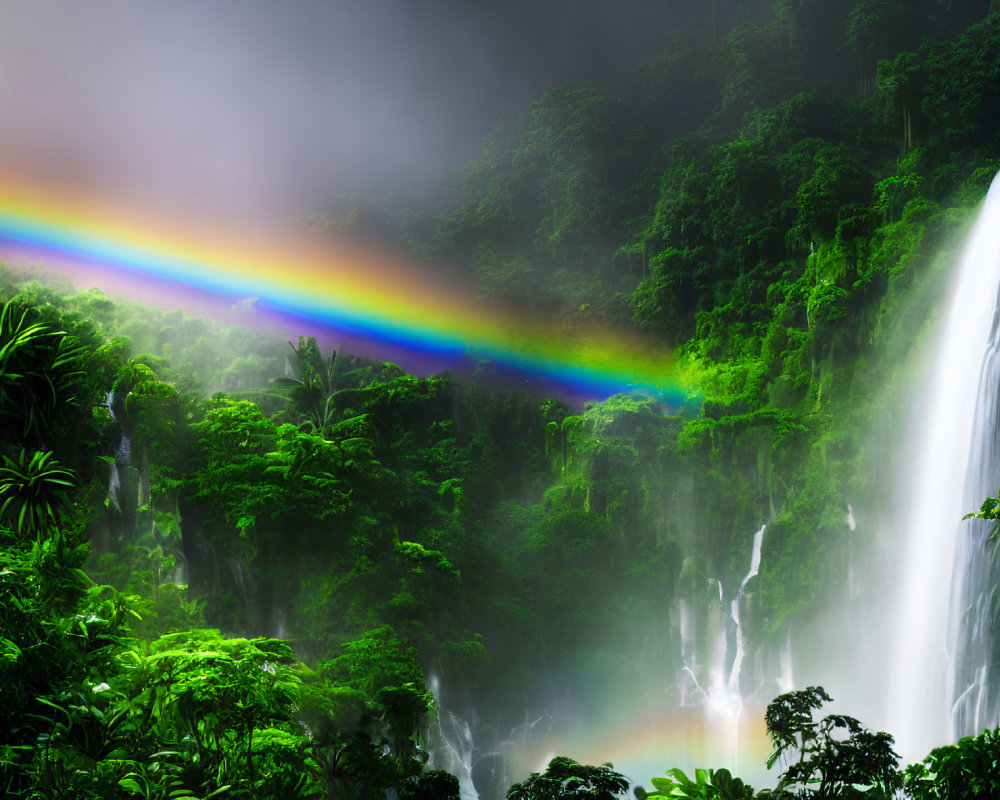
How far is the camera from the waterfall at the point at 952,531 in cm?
2111

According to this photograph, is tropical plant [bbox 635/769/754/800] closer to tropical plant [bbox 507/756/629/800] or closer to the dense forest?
the dense forest

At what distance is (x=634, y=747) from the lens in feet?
88.2

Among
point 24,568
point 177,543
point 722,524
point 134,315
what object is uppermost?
point 134,315

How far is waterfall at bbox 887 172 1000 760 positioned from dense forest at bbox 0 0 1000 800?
4.02 feet

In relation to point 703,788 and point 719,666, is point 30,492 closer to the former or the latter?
point 703,788

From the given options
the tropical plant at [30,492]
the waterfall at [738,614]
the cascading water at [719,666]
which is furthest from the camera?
the waterfall at [738,614]

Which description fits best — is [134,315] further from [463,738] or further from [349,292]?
[463,738]

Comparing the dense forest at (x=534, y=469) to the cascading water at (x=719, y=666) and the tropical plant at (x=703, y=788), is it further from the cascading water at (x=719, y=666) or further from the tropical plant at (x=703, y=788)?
the cascading water at (x=719, y=666)

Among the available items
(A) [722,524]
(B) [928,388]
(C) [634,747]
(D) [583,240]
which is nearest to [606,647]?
(C) [634,747]

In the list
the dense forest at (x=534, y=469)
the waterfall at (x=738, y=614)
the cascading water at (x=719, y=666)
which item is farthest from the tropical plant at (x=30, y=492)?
the waterfall at (x=738, y=614)

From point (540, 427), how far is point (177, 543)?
1583cm

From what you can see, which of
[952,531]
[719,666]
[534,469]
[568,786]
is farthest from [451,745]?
[952,531]

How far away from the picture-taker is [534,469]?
110 feet

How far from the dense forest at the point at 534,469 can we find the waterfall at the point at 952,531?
4.02ft
